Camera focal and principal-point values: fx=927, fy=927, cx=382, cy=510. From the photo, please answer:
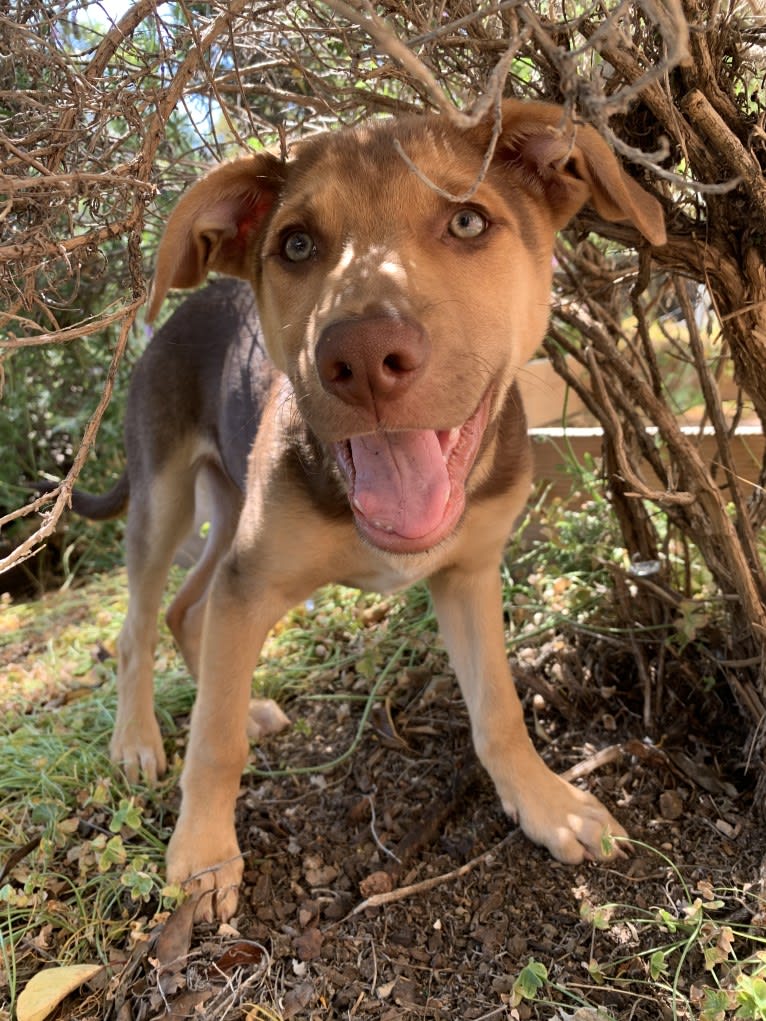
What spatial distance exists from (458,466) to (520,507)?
0.66m

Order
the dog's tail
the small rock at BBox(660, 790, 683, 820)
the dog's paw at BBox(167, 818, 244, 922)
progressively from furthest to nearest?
the dog's tail, the small rock at BBox(660, 790, 683, 820), the dog's paw at BBox(167, 818, 244, 922)

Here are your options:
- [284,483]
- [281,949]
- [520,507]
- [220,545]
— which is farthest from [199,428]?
[281,949]

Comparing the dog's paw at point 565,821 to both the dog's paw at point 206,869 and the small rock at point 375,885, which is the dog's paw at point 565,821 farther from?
the dog's paw at point 206,869

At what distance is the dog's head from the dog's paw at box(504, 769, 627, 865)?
3.44 ft

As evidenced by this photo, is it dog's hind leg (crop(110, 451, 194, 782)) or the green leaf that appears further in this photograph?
dog's hind leg (crop(110, 451, 194, 782))

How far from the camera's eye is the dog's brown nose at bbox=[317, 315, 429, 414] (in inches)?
80.0

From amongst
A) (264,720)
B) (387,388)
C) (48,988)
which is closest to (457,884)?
(48,988)

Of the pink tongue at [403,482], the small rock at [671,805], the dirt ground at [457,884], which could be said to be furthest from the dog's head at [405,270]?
the small rock at [671,805]

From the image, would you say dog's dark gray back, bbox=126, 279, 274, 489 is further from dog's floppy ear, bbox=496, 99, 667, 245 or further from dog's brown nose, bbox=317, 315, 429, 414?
dog's brown nose, bbox=317, 315, 429, 414

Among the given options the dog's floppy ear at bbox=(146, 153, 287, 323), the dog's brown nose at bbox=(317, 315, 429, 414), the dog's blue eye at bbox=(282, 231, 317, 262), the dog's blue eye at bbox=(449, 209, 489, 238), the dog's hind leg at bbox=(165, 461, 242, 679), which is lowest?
the dog's hind leg at bbox=(165, 461, 242, 679)

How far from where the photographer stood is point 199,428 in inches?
162

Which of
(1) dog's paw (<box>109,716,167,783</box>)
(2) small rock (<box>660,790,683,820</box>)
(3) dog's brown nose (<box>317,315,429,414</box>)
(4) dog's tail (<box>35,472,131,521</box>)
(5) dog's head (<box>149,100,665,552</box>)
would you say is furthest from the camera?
(4) dog's tail (<box>35,472,131,521</box>)

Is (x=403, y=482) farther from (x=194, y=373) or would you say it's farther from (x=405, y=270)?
(x=194, y=373)

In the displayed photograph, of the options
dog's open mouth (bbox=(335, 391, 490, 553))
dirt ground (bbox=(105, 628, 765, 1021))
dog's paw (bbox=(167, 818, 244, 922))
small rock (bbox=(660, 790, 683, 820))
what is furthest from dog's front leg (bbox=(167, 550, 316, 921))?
small rock (bbox=(660, 790, 683, 820))
